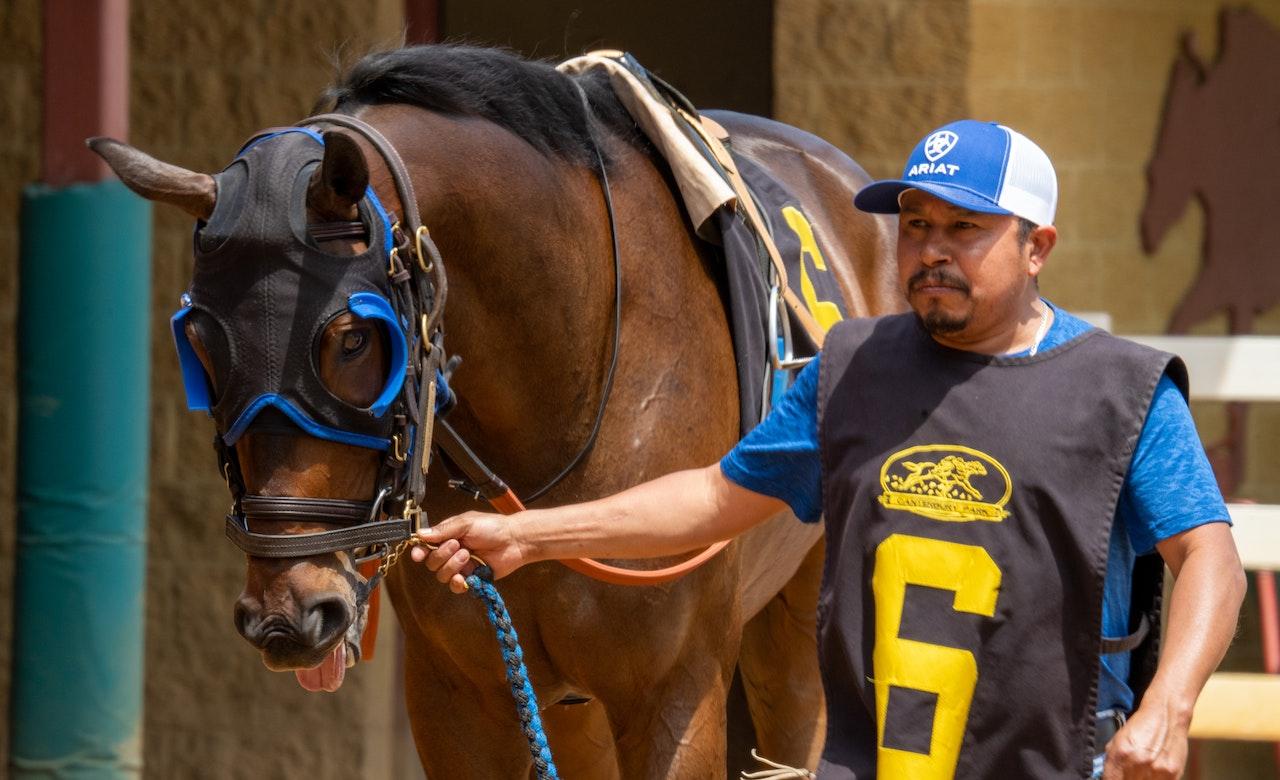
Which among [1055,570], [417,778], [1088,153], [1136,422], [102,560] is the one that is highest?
[1088,153]

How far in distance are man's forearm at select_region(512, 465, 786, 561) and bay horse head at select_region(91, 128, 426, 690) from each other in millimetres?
228

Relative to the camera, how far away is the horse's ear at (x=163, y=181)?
2.48 m

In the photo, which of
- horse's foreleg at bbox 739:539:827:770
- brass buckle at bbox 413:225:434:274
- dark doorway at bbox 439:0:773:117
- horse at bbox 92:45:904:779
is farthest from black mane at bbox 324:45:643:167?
dark doorway at bbox 439:0:773:117

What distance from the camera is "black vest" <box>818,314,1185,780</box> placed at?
2.16 m

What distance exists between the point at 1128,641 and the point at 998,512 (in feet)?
0.79

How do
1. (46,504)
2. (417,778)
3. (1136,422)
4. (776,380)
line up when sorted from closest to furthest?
(1136,422) → (776,380) → (46,504) → (417,778)

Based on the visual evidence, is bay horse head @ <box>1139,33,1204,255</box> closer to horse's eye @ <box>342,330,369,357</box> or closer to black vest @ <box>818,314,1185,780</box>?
black vest @ <box>818,314,1185,780</box>

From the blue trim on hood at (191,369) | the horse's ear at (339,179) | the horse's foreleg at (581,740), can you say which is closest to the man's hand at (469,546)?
the blue trim on hood at (191,369)

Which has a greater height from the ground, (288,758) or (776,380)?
(776,380)

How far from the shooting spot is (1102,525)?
2143 mm

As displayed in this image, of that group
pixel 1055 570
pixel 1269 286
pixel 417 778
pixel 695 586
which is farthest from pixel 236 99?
pixel 1055 570

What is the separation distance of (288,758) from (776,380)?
274cm

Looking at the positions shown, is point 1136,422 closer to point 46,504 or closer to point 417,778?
point 46,504

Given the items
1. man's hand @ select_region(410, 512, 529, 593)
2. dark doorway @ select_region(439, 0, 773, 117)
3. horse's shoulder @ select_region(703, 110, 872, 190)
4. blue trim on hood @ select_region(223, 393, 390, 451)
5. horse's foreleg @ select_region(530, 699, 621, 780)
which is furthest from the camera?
dark doorway @ select_region(439, 0, 773, 117)
